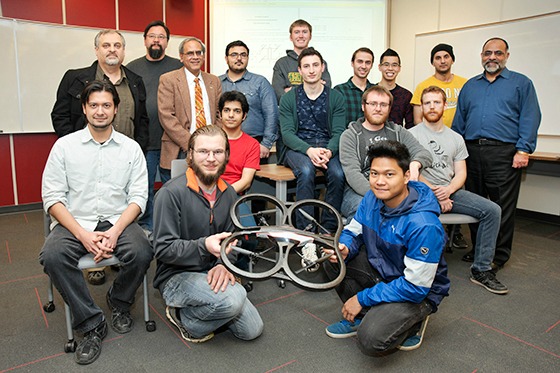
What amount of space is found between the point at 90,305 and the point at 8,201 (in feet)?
11.4

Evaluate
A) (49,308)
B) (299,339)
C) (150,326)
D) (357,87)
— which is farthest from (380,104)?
(49,308)

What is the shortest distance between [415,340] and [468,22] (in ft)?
13.6

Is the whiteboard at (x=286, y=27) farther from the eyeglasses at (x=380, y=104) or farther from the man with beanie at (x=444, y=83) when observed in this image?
the eyeglasses at (x=380, y=104)

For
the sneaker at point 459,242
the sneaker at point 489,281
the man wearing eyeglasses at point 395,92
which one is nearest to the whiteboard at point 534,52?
the man wearing eyeglasses at point 395,92

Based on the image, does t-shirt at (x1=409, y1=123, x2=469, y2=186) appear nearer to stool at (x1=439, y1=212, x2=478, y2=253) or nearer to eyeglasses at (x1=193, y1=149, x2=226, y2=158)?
stool at (x1=439, y1=212, x2=478, y2=253)

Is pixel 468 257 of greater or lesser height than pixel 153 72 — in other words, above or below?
Result: below

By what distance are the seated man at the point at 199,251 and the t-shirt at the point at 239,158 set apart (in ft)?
2.31

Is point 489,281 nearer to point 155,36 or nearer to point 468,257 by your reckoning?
point 468,257

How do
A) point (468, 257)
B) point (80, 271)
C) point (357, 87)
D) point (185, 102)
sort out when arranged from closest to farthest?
point (80, 271) → point (185, 102) → point (468, 257) → point (357, 87)

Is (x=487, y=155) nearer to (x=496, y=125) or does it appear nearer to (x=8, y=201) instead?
(x=496, y=125)

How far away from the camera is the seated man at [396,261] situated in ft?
6.19

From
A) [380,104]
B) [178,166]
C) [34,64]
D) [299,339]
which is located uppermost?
[34,64]

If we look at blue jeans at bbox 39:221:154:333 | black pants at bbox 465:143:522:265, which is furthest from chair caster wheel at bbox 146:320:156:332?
black pants at bbox 465:143:522:265

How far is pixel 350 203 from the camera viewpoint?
2.91 m
